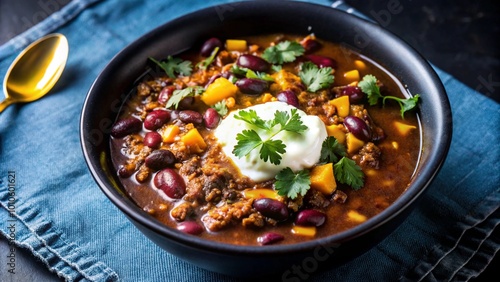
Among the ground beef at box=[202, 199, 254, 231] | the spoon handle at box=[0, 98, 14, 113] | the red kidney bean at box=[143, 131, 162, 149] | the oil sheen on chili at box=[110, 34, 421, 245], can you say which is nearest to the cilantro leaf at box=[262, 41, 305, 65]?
the oil sheen on chili at box=[110, 34, 421, 245]

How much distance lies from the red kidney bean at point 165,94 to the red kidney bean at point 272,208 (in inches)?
41.4

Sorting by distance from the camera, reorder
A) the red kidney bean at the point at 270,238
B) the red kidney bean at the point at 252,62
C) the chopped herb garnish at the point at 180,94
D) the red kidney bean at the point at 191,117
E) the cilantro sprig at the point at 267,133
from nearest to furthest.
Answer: the red kidney bean at the point at 270,238
the cilantro sprig at the point at 267,133
the red kidney bean at the point at 191,117
the chopped herb garnish at the point at 180,94
the red kidney bean at the point at 252,62

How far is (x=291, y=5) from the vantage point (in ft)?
14.2

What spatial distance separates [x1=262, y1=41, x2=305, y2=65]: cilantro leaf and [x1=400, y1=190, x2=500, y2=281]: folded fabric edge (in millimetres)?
1457

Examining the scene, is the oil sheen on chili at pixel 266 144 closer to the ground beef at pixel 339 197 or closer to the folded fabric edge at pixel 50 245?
the ground beef at pixel 339 197

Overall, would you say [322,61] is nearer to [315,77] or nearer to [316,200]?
[315,77]

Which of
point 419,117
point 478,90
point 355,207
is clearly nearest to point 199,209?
point 355,207

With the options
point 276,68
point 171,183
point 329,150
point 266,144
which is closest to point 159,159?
point 171,183

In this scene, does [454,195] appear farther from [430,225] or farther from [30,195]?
[30,195]

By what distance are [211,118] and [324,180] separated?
795 millimetres

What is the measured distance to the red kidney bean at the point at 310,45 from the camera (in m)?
4.21

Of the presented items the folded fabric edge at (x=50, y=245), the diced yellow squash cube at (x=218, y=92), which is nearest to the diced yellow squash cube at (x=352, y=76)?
the diced yellow squash cube at (x=218, y=92)

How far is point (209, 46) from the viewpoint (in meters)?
4.23

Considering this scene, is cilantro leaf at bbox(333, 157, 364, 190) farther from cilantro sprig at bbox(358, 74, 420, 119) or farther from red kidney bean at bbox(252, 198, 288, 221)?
cilantro sprig at bbox(358, 74, 420, 119)
